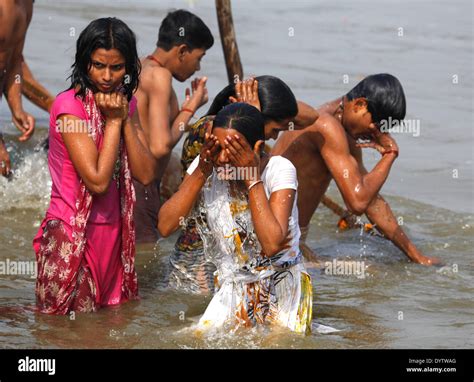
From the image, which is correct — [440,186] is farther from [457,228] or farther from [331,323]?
[331,323]

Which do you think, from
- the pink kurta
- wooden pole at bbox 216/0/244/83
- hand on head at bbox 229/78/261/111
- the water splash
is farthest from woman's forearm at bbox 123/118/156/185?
wooden pole at bbox 216/0/244/83

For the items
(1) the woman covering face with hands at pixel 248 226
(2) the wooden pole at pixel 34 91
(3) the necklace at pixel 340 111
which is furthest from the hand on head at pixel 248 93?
(2) the wooden pole at pixel 34 91

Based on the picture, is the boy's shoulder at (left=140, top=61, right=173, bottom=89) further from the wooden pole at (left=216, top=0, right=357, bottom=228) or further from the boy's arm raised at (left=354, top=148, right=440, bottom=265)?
the wooden pole at (left=216, top=0, right=357, bottom=228)

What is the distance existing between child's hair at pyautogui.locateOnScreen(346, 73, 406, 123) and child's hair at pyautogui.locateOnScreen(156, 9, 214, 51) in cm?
104

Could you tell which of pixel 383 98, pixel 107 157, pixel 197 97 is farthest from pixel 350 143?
pixel 107 157

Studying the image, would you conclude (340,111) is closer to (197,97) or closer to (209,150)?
(197,97)

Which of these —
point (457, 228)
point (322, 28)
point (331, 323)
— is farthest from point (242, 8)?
point (331, 323)

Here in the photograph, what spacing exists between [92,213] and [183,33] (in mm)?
1773

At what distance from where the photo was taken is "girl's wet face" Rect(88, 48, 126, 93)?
5039 mm

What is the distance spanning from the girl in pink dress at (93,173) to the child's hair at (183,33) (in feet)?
4.53

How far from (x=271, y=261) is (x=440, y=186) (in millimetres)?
4659

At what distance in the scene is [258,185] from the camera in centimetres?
455
